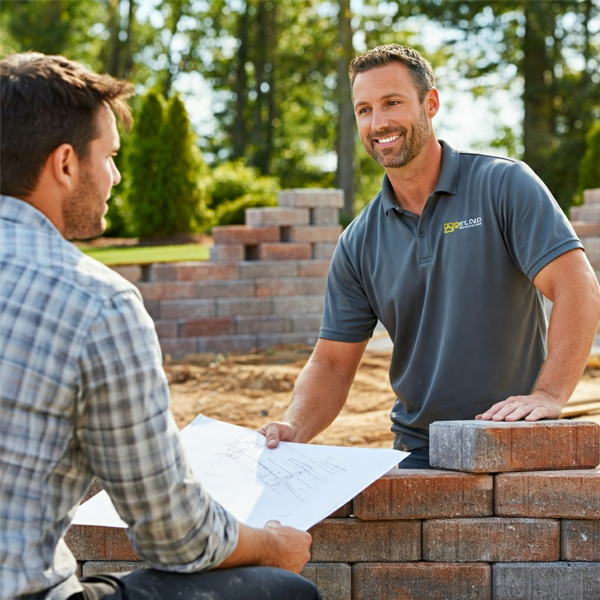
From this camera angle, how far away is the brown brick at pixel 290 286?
9.66 m

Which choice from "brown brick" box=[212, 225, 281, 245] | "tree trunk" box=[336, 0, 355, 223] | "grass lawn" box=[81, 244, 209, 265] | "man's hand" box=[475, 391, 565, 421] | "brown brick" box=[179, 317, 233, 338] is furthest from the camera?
"tree trunk" box=[336, 0, 355, 223]

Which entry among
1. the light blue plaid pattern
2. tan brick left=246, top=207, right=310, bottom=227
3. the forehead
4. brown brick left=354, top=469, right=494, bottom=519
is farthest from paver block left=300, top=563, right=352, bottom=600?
tan brick left=246, top=207, right=310, bottom=227

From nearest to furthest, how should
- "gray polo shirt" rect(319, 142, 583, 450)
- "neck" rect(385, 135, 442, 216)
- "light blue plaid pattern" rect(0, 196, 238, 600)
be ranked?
1. "light blue plaid pattern" rect(0, 196, 238, 600)
2. "gray polo shirt" rect(319, 142, 583, 450)
3. "neck" rect(385, 135, 442, 216)

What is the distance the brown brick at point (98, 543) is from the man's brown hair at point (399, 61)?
1965mm

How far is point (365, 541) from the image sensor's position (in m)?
2.35

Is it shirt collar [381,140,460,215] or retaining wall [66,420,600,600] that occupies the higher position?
shirt collar [381,140,460,215]

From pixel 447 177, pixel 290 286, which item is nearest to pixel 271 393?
pixel 290 286

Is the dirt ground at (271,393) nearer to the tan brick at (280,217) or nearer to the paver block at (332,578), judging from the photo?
the tan brick at (280,217)

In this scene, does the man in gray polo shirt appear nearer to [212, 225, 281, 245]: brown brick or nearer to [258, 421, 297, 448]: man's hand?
[258, 421, 297, 448]: man's hand

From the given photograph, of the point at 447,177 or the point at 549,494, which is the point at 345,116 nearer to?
the point at 447,177

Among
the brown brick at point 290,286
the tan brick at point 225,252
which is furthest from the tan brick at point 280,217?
the brown brick at point 290,286

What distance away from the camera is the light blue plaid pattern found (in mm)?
1369

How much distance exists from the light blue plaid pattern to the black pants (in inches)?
4.0

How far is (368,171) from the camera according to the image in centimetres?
2556
